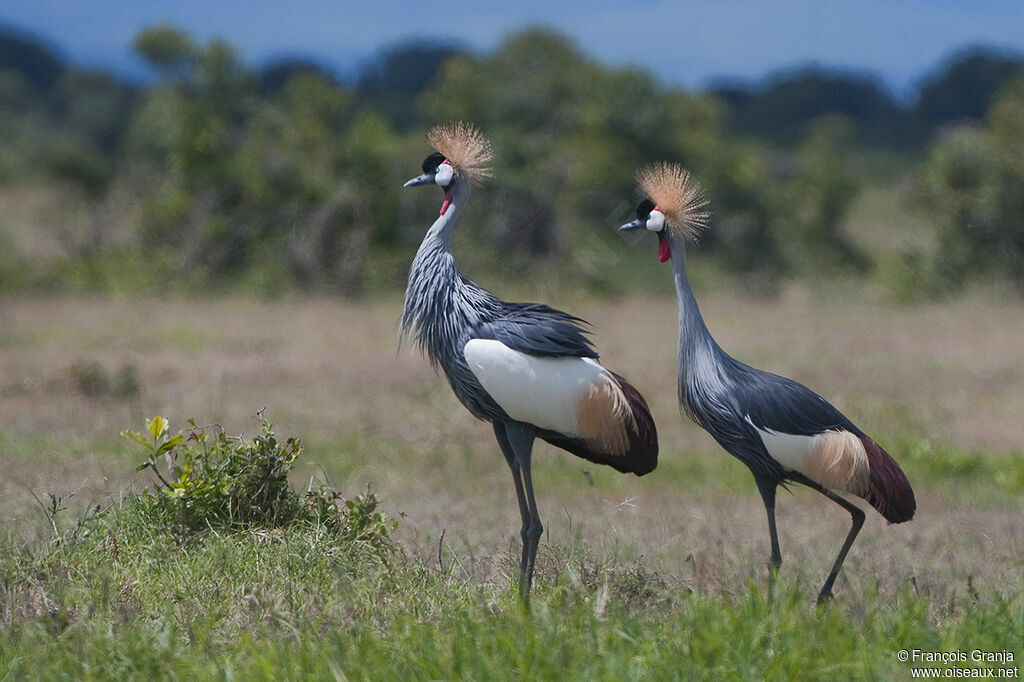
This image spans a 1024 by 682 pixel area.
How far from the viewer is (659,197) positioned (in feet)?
16.8

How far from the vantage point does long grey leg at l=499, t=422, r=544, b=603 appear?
5.03m

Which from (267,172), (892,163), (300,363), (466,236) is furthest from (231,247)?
(892,163)

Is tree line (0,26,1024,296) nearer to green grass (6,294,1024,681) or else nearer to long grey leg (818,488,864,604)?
green grass (6,294,1024,681)

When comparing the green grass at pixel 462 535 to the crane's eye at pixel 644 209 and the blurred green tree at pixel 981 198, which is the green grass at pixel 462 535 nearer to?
the crane's eye at pixel 644 209

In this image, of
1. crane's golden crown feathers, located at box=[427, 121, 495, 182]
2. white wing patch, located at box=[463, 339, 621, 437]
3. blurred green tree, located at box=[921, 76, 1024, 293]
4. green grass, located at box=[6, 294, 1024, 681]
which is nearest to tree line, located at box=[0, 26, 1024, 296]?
blurred green tree, located at box=[921, 76, 1024, 293]

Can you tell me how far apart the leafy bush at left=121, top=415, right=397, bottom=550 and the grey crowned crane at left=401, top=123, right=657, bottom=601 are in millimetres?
787

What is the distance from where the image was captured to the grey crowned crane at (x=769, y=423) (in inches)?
193

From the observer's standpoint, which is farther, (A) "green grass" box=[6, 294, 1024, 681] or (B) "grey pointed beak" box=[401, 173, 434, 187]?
(B) "grey pointed beak" box=[401, 173, 434, 187]

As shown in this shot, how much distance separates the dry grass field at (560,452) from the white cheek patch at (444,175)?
1.50 meters

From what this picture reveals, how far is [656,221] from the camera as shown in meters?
5.09

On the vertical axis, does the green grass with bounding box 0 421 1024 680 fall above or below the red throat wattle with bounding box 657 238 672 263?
below

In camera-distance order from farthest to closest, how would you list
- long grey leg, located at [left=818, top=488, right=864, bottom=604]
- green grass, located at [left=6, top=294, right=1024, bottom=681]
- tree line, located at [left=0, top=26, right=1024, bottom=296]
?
tree line, located at [left=0, top=26, right=1024, bottom=296] → long grey leg, located at [left=818, top=488, right=864, bottom=604] → green grass, located at [left=6, top=294, right=1024, bottom=681]

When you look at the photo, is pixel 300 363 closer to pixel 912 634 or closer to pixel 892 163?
pixel 912 634

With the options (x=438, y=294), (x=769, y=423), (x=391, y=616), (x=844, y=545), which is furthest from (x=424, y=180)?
(x=844, y=545)
